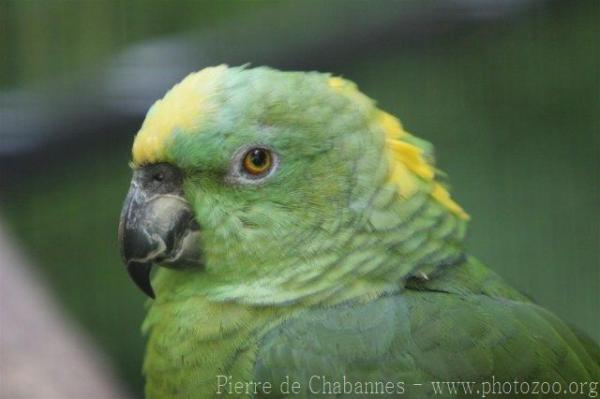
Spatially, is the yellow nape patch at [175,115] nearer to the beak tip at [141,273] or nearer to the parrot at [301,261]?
the parrot at [301,261]

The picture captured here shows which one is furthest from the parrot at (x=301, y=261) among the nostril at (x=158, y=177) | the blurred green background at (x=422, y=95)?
the blurred green background at (x=422, y=95)

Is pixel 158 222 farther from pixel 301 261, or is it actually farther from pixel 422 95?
pixel 422 95

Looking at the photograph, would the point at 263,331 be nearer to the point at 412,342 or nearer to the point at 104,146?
the point at 412,342

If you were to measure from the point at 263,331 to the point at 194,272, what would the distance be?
0.14 metres

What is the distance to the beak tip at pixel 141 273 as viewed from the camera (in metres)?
1.03

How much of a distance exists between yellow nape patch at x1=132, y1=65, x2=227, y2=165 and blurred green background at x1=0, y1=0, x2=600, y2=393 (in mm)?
851

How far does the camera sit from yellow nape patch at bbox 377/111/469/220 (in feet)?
3.38

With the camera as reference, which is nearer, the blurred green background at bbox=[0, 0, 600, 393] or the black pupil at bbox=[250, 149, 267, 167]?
the black pupil at bbox=[250, 149, 267, 167]

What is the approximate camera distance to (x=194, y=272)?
41.5 inches

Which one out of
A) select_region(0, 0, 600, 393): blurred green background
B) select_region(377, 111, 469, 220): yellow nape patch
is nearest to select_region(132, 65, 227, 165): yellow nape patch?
select_region(377, 111, 469, 220): yellow nape patch

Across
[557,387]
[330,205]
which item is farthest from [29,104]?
[557,387]

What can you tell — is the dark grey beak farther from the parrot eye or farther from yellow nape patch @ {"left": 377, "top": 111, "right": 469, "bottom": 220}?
yellow nape patch @ {"left": 377, "top": 111, "right": 469, "bottom": 220}

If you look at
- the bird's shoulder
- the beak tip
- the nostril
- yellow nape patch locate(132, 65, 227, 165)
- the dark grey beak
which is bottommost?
the bird's shoulder

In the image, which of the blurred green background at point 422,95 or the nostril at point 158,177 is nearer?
the nostril at point 158,177
